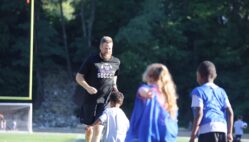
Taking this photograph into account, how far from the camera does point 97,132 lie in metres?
10.9

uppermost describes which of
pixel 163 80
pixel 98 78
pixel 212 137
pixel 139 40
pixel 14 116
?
pixel 139 40

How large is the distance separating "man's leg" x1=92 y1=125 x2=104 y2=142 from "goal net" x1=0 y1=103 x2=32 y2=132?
12.5 m

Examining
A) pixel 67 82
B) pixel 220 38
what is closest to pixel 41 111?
pixel 67 82

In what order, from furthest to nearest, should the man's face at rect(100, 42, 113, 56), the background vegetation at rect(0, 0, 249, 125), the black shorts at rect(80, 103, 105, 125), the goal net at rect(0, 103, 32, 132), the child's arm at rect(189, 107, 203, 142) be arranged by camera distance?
the background vegetation at rect(0, 0, 249, 125), the goal net at rect(0, 103, 32, 132), the black shorts at rect(80, 103, 105, 125), the man's face at rect(100, 42, 113, 56), the child's arm at rect(189, 107, 203, 142)

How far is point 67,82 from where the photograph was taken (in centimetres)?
5022

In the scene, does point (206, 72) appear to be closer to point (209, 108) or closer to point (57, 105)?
point (209, 108)

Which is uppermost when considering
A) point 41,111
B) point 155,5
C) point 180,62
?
point 155,5

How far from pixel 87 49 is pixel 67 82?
12.7 ft

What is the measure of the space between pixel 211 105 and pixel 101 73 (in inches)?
107

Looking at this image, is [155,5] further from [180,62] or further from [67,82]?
[67,82]

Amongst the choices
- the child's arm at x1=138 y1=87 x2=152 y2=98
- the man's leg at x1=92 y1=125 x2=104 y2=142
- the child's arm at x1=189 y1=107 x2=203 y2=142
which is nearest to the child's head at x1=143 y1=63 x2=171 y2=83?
the child's arm at x1=138 y1=87 x2=152 y2=98

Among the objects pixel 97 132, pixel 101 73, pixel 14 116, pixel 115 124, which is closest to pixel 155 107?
pixel 115 124

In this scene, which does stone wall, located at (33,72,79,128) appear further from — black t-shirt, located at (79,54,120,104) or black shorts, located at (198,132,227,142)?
black shorts, located at (198,132,227,142)

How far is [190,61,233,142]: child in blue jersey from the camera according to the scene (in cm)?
879
